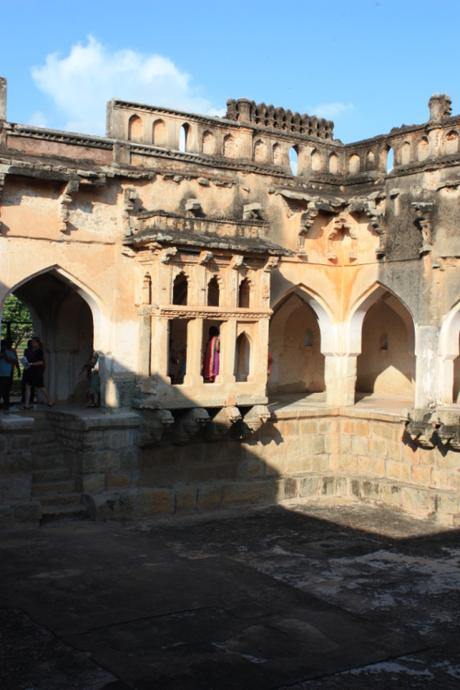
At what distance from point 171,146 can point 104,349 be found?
10.1 feet

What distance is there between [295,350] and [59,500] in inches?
274

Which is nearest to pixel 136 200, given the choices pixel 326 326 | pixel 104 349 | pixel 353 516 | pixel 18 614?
pixel 104 349

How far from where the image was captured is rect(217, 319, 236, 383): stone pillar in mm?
12305

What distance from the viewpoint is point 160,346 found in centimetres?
1174

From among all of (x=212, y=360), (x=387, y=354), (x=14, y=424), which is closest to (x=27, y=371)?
(x=14, y=424)

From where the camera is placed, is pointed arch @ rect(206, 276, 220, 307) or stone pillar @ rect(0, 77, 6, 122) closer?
stone pillar @ rect(0, 77, 6, 122)

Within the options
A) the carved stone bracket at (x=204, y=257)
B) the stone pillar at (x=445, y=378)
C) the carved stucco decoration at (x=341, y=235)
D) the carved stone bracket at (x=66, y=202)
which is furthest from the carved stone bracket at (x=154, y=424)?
the carved stucco decoration at (x=341, y=235)

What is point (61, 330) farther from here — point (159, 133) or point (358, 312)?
point (358, 312)

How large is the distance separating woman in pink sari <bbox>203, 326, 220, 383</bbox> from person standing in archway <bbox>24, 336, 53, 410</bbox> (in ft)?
7.70

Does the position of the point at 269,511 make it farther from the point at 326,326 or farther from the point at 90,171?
the point at 90,171

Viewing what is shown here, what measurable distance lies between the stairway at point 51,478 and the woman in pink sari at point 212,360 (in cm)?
228

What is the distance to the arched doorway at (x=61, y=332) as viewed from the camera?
13648 millimetres

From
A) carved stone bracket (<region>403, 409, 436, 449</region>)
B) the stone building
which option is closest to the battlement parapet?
the stone building

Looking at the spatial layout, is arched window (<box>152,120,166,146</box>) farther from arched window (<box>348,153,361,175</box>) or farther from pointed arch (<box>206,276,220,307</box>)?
arched window (<box>348,153,361,175</box>)
